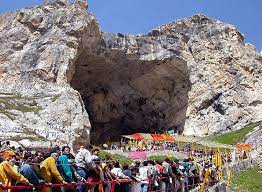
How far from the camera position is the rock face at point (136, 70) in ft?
A: 179

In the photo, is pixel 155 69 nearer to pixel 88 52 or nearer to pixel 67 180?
pixel 88 52

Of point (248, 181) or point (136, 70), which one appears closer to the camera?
point (248, 181)

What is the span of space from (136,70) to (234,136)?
A: 17053mm

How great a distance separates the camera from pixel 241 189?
28.1 meters

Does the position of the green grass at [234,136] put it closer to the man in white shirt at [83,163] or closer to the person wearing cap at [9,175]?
the man in white shirt at [83,163]

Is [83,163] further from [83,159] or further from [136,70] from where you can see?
[136,70]

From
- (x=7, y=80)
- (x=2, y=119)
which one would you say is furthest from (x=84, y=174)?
(x=7, y=80)

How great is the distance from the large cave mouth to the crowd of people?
46.5 m

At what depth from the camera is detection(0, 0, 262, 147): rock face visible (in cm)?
5456

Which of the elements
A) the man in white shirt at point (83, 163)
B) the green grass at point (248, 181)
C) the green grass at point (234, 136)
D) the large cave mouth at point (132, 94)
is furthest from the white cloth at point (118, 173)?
the large cave mouth at point (132, 94)

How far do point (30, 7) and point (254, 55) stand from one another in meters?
38.6

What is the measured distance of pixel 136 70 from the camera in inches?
2707

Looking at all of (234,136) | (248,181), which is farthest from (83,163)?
(234,136)

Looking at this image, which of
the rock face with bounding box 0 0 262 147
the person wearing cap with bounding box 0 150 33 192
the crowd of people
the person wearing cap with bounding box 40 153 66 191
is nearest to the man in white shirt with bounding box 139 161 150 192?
the crowd of people
